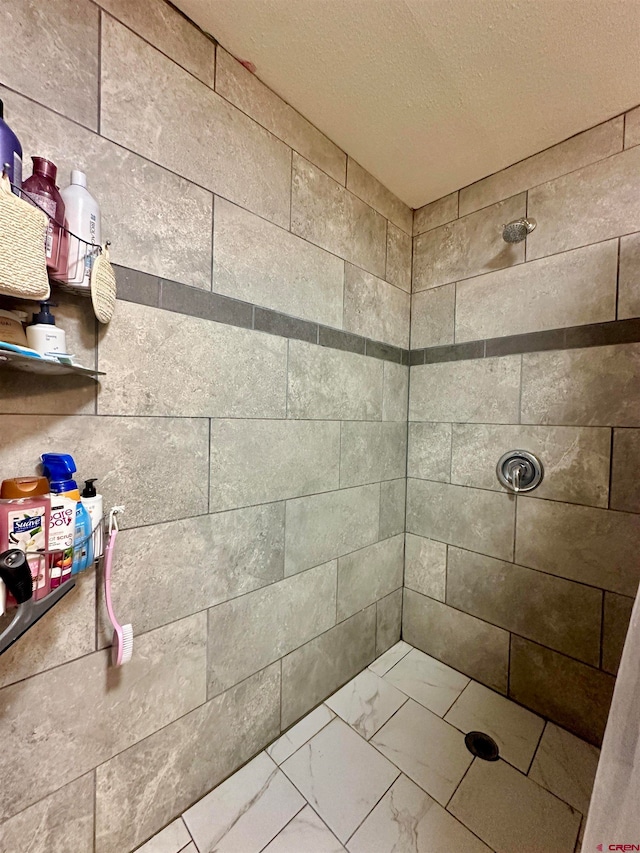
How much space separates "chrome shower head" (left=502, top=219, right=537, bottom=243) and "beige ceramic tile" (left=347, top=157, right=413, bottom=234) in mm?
564

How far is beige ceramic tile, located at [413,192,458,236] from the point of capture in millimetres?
1709

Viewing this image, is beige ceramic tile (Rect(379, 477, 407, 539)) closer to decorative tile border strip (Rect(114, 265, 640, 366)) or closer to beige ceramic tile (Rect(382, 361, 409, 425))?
beige ceramic tile (Rect(382, 361, 409, 425))

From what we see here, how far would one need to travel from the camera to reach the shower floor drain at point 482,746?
1280mm

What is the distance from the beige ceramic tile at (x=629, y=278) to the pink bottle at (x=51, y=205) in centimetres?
182

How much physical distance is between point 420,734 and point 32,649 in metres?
1.45

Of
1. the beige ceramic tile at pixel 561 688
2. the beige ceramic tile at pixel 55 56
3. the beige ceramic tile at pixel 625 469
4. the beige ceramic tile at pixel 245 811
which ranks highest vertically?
the beige ceramic tile at pixel 55 56

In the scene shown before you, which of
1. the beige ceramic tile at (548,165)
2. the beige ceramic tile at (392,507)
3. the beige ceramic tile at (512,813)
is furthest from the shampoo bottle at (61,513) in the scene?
the beige ceramic tile at (548,165)

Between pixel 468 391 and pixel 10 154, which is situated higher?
pixel 10 154

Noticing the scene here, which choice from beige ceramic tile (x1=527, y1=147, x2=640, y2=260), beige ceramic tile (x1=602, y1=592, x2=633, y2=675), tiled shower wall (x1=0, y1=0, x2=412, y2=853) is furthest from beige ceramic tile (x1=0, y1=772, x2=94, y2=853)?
beige ceramic tile (x1=527, y1=147, x2=640, y2=260)

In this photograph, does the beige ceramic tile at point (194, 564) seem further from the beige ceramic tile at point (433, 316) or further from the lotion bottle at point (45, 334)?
the beige ceramic tile at point (433, 316)

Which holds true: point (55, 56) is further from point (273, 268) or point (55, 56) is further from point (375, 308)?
point (375, 308)

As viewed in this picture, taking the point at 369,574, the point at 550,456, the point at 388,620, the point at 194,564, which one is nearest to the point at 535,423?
the point at 550,456

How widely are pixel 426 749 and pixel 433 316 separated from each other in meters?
1.95

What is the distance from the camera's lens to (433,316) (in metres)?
1.78
